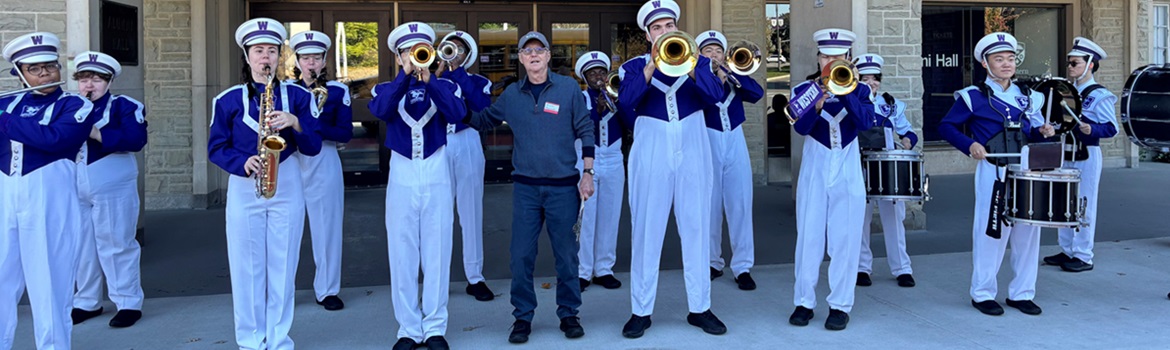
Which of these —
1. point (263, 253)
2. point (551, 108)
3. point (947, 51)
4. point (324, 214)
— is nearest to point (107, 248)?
point (324, 214)

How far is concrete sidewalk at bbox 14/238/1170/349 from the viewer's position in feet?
20.0

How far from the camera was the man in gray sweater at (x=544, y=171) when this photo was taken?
19.9 ft

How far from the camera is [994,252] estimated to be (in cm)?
681

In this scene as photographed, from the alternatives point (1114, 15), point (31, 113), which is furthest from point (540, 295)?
point (1114, 15)

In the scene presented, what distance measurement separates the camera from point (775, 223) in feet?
36.2

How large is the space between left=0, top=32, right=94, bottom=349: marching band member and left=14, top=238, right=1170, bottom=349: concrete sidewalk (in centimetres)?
66

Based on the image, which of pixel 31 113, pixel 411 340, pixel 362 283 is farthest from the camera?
pixel 362 283

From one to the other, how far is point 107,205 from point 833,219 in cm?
451

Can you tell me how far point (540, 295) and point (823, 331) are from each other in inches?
78.6

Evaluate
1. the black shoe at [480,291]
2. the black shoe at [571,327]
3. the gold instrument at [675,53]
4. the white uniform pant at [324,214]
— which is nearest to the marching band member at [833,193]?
the gold instrument at [675,53]

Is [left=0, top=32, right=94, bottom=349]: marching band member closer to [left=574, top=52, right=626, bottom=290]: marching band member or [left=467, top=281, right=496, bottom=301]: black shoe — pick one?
[left=467, top=281, right=496, bottom=301]: black shoe

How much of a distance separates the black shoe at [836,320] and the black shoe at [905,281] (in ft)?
4.52

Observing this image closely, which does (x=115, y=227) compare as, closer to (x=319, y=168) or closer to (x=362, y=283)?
(x=319, y=168)

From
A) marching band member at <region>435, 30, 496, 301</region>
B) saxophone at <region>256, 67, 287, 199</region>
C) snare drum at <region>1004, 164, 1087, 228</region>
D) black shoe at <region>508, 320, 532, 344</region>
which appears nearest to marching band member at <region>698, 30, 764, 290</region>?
marching band member at <region>435, 30, 496, 301</region>
